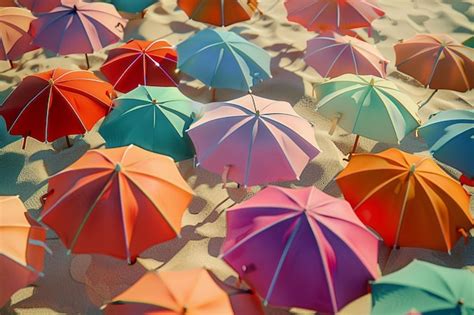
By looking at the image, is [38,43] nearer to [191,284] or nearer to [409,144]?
[191,284]

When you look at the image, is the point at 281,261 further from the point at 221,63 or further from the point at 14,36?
the point at 14,36

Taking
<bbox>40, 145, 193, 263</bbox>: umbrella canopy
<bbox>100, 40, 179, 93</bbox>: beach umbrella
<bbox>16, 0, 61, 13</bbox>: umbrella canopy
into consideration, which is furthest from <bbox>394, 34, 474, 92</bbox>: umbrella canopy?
<bbox>16, 0, 61, 13</bbox>: umbrella canopy

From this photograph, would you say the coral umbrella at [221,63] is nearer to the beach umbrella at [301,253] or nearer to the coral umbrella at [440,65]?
the coral umbrella at [440,65]

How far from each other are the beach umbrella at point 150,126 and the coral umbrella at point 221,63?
0.93 metres

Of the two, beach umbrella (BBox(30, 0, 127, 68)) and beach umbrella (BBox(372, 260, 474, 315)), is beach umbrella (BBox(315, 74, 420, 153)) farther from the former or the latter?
beach umbrella (BBox(30, 0, 127, 68))

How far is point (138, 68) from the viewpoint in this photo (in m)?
5.56

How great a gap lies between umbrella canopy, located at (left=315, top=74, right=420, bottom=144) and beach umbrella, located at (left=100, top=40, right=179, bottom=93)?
193cm

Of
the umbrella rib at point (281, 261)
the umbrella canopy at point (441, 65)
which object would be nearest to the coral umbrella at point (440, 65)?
the umbrella canopy at point (441, 65)

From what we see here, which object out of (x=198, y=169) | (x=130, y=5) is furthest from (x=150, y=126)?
(x=130, y=5)

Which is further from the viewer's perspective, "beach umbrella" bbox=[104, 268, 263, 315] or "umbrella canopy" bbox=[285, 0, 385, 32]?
"umbrella canopy" bbox=[285, 0, 385, 32]

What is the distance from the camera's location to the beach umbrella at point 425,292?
3.25 m

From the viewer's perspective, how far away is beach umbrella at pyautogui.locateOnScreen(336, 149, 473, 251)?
4.12 m

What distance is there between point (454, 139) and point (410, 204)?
1224 mm

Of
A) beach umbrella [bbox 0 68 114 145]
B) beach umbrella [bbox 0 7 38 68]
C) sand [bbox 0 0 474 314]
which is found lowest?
sand [bbox 0 0 474 314]
